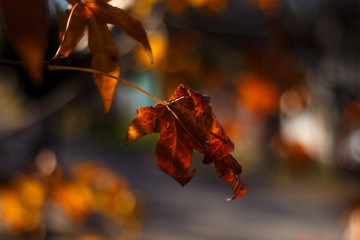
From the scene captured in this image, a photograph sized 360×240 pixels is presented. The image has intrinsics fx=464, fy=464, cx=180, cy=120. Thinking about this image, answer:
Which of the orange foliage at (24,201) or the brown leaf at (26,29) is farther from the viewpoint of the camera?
the orange foliage at (24,201)

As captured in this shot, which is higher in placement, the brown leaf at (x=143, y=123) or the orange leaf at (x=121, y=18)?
the orange leaf at (x=121, y=18)

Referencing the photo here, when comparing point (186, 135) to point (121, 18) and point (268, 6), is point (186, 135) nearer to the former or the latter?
point (121, 18)

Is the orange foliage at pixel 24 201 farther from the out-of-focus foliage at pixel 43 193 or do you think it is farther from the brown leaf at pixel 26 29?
the brown leaf at pixel 26 29

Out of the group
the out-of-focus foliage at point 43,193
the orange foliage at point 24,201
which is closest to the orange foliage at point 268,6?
the out-of-focus foliage at point 43,193

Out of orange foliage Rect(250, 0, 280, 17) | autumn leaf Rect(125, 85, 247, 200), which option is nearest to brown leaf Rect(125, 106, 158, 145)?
autumn leaf Rect(125, 85, 247, 200)

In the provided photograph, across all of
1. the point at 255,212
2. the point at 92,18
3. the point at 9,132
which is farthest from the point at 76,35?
the point at 255,212

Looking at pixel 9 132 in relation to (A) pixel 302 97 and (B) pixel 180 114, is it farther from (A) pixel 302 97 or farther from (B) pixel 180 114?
(A) pixel 302 97
